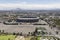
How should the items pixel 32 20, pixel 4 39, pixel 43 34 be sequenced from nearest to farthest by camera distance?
pixel 4 39
pixel 43 34
pixel 32 20

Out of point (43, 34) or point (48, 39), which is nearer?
point (48, 39)

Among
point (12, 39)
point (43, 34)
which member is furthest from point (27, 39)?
point (43, 34)

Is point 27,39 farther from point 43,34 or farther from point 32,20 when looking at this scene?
point 32,20

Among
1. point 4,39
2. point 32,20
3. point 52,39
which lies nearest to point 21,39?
point 4,39

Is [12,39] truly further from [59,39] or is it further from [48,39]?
[59,39]

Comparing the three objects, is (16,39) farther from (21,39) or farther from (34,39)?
(34,39)

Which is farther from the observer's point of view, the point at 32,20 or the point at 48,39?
the point at 32,20

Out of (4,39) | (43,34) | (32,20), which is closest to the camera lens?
(4,39)

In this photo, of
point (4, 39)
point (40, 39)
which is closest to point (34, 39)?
point (40, 39)
